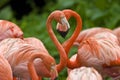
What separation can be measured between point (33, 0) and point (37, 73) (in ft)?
14.6

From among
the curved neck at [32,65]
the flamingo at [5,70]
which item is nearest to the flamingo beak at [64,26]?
the curved neck at [32,65]

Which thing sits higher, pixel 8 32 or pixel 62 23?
pixel 62 23

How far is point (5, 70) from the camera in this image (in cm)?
275

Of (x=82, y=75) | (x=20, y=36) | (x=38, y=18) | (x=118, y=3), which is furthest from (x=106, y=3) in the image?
(x=82, y=75)

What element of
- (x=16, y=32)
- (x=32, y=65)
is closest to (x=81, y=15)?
(x=16, y=32)

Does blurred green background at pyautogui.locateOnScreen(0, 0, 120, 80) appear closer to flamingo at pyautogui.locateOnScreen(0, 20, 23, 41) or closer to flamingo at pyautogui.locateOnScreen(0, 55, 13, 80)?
flamingo at pyautogui.locateOnScreen(0, 20, 23, 41)

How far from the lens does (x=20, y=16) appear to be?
7383 millimetres

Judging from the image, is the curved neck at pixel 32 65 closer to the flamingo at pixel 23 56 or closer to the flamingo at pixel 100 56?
the flamingo at pixel 23 56

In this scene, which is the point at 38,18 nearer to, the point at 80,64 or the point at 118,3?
the point at 118,3

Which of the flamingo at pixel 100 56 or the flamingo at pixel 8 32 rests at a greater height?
the flamingo at pixel 8 32

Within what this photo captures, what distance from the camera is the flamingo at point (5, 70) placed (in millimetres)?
2736

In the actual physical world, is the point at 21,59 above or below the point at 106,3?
above

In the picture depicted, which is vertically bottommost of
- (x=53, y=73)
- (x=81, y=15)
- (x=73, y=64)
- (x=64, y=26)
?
(x=81, y=15)

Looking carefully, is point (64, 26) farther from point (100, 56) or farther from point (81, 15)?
point (81, 15)
